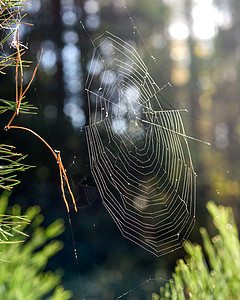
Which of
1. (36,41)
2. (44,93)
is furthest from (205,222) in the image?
(36,41)

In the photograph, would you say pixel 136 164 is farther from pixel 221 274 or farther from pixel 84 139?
pixel 221 274

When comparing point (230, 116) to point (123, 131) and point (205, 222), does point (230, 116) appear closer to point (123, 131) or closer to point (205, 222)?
point (205, 222)

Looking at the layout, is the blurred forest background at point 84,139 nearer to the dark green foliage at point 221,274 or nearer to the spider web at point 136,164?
the spider web at point 136,164

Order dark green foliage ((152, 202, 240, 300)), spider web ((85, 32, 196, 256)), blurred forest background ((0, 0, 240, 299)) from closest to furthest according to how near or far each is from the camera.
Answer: dark green foliage ((152, 202, 240, 300)) < spider web ((85, 32, 196, 256)) < blurred forest background ((0, 0, 240, 299))

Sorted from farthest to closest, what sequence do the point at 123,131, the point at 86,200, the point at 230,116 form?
the point at 230,116 < the point at 86,200 < the point at 123,131

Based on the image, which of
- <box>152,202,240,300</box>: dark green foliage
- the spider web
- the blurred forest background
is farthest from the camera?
the blurred forest background

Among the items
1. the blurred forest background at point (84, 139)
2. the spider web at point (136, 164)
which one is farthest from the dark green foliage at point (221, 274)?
the blurred forest background at point (84, 139)

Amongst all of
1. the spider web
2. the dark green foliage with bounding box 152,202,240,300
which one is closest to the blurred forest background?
the spider web

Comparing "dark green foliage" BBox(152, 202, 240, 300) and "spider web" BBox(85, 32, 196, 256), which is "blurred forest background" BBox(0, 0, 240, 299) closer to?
"spider web" BBox(85, 32, 196, 256)
